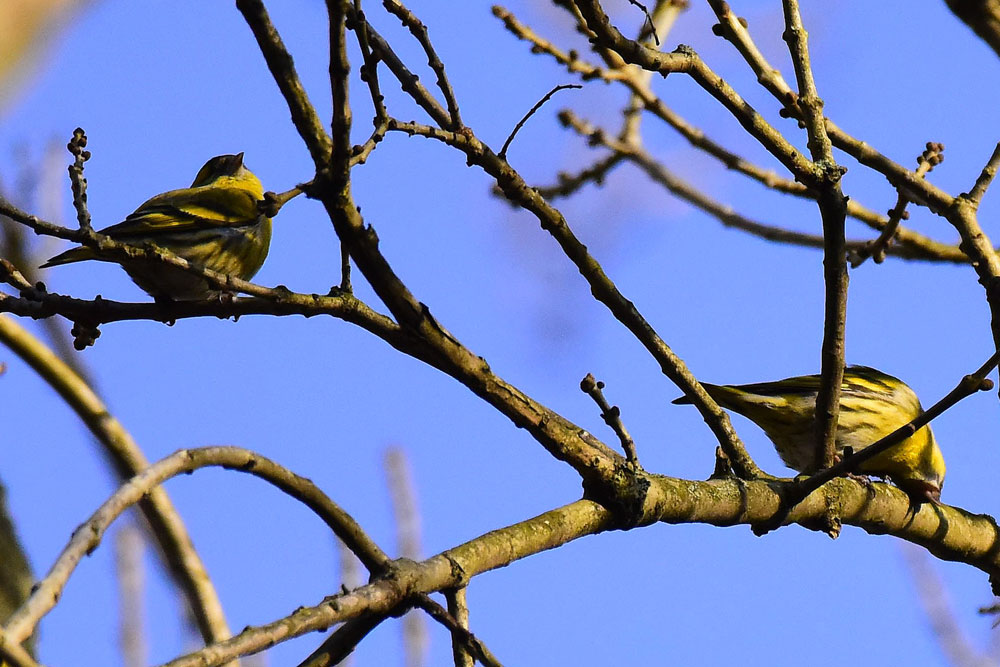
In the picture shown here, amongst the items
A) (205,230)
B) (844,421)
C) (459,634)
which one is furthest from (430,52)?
(844,421)

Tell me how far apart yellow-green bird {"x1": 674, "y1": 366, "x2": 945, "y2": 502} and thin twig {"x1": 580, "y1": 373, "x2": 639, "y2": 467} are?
2.19 metres

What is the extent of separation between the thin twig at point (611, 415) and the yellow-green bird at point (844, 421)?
7.17ft

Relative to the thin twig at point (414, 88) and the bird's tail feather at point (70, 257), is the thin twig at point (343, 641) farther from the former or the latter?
the bird's tail feather at point (70, 257)

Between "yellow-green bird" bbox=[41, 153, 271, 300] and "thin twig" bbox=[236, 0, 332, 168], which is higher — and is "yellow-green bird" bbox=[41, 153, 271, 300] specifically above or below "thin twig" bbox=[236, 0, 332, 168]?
above

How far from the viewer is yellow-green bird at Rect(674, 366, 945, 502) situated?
17.6 ft

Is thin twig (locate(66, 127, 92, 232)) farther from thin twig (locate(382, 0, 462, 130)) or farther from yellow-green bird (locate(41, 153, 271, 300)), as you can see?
yellow-green bird (locate(41, 153, 271, 300))

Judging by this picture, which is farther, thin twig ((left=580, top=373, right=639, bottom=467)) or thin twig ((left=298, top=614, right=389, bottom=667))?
thin twig ((left=580, top=373, right=639, bottom=467))

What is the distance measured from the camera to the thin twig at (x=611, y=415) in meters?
3.04

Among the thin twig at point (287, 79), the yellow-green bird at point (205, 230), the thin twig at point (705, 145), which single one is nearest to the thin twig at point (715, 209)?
the thin twig at point (705, 145)

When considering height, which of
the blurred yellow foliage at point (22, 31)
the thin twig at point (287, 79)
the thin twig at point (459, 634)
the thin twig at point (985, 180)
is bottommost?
the thin twig at point (459, 634)

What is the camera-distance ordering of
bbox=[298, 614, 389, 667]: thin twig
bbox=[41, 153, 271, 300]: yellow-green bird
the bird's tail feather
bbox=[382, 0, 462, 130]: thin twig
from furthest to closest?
bbox=[41, 153, 271, 300]: yellow-green bird < the bird's tail feather < bbox=[382, 0, 462, 130]: thin twig < bbox=[298, 614, 389, 667]: thin twig

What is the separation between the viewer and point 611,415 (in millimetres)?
3059

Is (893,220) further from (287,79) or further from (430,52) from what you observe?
(287,79)

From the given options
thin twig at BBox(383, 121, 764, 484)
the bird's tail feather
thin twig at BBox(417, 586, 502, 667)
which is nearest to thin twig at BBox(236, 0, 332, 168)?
thin twig at BBox(383, 121, 764, 484)
